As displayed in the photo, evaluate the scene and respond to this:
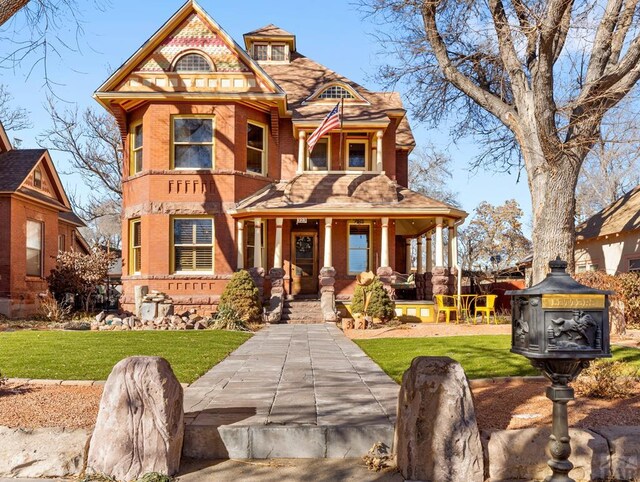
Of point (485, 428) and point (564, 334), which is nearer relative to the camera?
point (564, 334)

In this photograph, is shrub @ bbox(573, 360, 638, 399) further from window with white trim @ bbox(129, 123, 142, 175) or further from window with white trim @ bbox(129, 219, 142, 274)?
window with white trim @ bbox(129, 123, 142, 175)

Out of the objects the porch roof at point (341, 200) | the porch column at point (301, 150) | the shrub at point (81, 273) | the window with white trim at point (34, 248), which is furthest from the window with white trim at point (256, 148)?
the window with white trim at point (34, 248)

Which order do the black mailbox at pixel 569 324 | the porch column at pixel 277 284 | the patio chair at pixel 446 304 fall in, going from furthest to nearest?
the porch column at pixel 277 284 < the patio chair at pixel 446 304 < the black mailbox at pixel 569 324

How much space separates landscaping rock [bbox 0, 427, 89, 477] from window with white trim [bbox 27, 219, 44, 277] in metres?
18.7

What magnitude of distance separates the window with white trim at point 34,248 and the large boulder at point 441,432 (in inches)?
800

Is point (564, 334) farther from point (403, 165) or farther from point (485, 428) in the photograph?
point (403, 165)

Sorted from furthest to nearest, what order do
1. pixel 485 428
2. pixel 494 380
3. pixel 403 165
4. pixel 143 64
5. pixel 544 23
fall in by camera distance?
1. pixel 403 165
2. pixel 143 64
3. pixel 544 23
4. pixel 494 380
5. pixel 485 428

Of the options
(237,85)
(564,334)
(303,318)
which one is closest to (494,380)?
(564,334)

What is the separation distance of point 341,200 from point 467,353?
10.4m

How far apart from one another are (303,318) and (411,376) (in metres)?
13.5

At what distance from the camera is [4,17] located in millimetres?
5934

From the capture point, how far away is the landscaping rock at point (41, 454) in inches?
177

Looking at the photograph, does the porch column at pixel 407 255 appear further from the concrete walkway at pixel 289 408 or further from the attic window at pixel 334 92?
the concrete walkway at pixel 289 408

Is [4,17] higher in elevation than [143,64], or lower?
lower
